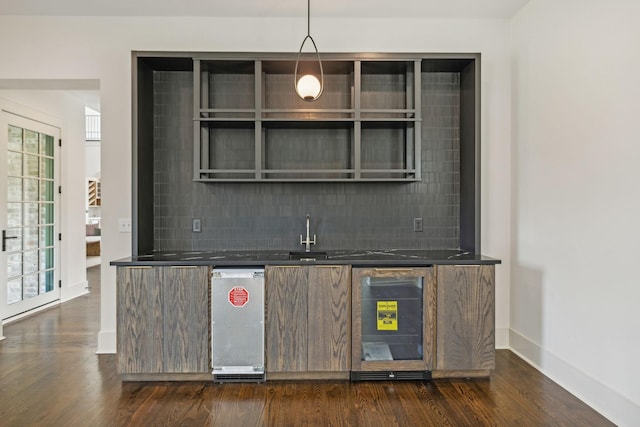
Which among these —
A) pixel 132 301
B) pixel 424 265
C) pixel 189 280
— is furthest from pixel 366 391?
pixel 132 301

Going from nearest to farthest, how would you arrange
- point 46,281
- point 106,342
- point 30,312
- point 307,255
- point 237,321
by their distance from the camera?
1. point 237,321
2. point 307,255
3. point 106,342
4. point 30,312
5. point 46,281

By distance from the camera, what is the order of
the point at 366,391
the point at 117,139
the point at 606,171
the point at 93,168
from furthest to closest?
the point at 93,168 < the point at 117,139 < the point at 366,391 < the point at 606,171

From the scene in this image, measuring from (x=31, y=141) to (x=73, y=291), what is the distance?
213cm

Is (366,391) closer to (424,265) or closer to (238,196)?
(424,265)

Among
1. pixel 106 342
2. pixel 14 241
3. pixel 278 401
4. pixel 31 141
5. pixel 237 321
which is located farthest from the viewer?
pixel 31 141

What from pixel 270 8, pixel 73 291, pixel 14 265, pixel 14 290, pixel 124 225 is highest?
pixel 270 8

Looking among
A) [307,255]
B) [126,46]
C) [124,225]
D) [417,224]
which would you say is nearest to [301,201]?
[307,255]

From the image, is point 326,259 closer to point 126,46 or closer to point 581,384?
point 581,384

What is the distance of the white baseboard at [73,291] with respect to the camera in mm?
5312

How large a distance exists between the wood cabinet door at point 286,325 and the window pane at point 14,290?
3.49 m

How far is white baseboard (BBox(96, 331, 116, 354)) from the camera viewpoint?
340 cm

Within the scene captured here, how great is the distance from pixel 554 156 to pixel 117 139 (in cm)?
354

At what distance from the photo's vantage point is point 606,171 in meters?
2.37

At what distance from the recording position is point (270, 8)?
3.28 meters
